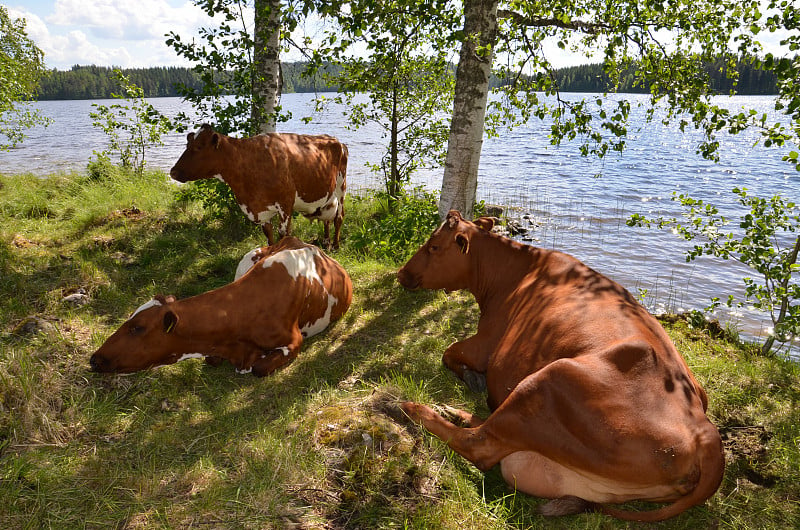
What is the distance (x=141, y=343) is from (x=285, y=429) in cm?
161

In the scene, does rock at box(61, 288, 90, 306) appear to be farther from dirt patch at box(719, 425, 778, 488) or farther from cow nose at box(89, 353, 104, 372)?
dirt patch at box(719, 425, 778, 488)

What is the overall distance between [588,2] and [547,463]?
264 inches

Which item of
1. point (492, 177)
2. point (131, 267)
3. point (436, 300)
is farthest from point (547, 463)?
point (492, 177)

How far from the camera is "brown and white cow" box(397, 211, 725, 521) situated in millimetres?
2801

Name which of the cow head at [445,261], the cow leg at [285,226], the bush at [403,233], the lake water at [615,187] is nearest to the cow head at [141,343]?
the cow head at [445,261]

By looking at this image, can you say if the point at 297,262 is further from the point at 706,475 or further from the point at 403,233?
the point at 706,475

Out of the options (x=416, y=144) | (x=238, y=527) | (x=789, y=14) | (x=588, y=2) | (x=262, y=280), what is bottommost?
(x=238, y=527)

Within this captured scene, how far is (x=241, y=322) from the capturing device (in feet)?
15.8

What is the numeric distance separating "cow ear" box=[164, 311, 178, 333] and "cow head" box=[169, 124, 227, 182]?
129 inches

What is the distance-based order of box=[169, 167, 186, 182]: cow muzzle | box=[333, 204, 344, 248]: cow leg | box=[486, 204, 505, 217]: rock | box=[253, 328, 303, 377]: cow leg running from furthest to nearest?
box=[486, 204, 505, 217]: rock → box=[333, 204, 344, 248]: cow leg → box=[169, 167, 186, 182]: cow muzzle → box=[253, 328, 303, 377]: cow leg

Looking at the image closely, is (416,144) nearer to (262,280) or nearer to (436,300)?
(436,300)

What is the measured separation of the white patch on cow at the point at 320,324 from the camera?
5538 mm

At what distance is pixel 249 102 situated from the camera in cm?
880

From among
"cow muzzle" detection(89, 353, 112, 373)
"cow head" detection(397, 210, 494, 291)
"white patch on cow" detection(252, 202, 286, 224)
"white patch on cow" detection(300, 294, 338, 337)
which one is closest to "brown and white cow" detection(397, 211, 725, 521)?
"cow head" detection(397, 210, 494, 291)
